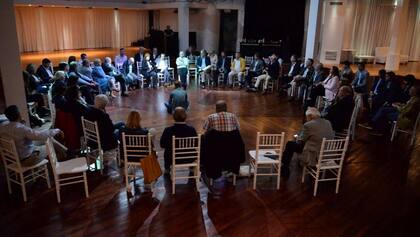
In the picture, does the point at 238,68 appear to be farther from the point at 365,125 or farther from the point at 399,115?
the point at 399,115

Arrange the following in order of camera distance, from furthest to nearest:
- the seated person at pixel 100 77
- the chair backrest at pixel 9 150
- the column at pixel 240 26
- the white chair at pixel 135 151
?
the column at pixel 240 26 < the seated person at pixel 100 77 < the white chair at pixel 135 151 < the chair backrest at pixel 9 150

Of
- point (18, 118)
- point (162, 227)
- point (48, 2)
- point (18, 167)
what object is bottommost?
point (162, 227)

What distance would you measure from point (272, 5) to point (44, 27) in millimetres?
10447

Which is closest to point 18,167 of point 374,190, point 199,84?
point 374,190

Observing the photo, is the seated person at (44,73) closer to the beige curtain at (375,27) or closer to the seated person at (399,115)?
the seated person at (399,115)

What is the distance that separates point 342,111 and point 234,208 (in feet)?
8.78

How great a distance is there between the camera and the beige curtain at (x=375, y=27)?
493 inches

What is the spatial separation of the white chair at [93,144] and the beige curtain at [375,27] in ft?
34.4

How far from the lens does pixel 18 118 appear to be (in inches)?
165

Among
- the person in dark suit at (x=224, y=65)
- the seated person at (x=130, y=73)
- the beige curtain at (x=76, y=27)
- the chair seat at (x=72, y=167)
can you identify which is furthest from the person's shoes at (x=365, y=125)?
the beige curtain at (x=76, y=27)

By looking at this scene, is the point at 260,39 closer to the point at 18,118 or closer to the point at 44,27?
the point at 44,27

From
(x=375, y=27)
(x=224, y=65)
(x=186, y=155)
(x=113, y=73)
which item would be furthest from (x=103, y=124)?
(x=375, y=27)

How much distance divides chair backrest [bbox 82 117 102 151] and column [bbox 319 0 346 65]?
947 cm

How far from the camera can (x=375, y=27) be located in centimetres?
1302
